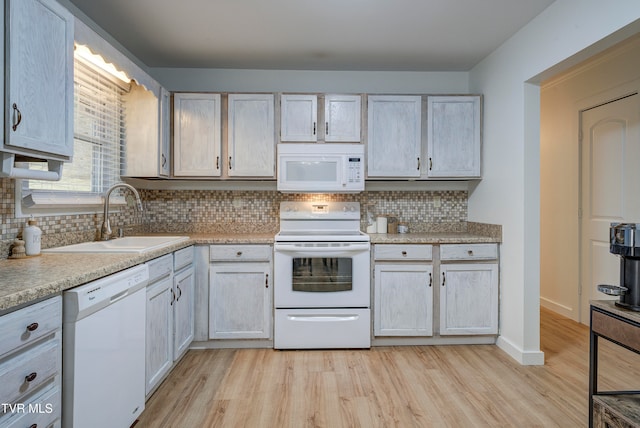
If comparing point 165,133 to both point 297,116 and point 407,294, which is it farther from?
point 407,294

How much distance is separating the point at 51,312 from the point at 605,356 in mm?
3528

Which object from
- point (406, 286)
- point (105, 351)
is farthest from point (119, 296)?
point (406, 286)

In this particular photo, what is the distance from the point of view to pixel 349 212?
345 centimetres

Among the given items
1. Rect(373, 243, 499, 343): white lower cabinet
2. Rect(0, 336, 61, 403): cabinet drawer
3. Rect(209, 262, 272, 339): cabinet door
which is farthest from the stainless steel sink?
Rect(373, 243, 499, 343): white lower cabinet

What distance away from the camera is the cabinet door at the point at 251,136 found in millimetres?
3184

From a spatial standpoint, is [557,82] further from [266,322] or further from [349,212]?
[266,322]

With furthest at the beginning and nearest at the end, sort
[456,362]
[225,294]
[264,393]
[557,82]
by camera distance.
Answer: [557,82]
[225,294]
[456,362]
[264,393]

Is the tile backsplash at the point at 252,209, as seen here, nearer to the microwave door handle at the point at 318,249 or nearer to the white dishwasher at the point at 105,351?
the microwave door handle at the point at 318,249

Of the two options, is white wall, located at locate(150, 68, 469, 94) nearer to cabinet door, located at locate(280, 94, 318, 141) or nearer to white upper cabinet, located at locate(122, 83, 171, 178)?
cabinet door, located at locate(280, 94, 318, 141)

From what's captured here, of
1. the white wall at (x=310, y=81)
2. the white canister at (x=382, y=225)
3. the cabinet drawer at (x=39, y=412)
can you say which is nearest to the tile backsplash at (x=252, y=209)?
the white canister at (x=382, y=225)

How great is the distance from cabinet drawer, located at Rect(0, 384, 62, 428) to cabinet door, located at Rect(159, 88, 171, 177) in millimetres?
2045

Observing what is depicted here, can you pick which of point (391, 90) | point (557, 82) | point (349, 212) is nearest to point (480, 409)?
point (349, 212)

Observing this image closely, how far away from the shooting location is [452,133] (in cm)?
326

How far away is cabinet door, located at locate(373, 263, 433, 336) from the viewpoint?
9.85 feet
